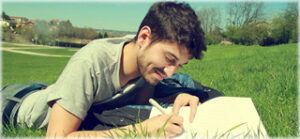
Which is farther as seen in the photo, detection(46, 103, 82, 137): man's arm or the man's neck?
the man's neck

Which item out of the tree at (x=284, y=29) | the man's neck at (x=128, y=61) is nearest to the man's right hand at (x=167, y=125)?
the man's neck at (x=128, y=61)

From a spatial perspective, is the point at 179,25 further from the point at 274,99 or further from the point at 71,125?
the point at 274,99

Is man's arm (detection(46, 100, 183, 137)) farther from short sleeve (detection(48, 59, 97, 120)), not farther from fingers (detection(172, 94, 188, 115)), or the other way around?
fingers (detection(172, 94, 188, 115))

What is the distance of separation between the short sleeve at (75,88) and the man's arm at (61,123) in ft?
0.10

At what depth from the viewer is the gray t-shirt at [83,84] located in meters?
1.46

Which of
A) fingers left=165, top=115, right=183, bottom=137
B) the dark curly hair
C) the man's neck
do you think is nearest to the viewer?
fingers left=165, top=115, right=183, bottom=137

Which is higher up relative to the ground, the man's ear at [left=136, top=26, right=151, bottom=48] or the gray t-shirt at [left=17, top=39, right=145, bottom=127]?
the man's ear at [left=136, top=26, right=151, bottom=48]

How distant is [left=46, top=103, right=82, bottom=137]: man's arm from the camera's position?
4.61 ft

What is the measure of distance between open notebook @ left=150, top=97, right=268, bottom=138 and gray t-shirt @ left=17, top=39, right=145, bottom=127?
1.24 ft

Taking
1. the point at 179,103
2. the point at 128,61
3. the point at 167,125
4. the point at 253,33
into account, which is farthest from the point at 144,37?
the point at 253,33

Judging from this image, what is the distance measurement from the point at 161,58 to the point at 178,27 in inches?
10.3

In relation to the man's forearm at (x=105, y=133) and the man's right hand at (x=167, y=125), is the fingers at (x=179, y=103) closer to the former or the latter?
the man's right hand at (x=167, y=125)

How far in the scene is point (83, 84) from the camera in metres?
1.48

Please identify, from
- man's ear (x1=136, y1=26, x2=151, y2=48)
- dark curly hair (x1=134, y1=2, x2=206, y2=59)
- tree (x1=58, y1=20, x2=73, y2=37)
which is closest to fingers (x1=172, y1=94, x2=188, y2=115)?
dark curly hair (x1=134, y1=2, x2=206, y2=59)
